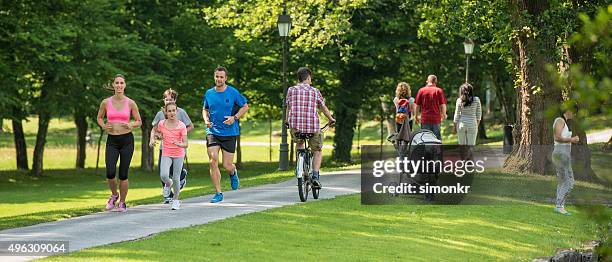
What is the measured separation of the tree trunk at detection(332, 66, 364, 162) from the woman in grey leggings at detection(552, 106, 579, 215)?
2430 centimetres

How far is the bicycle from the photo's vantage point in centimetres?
1562

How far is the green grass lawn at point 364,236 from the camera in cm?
1102

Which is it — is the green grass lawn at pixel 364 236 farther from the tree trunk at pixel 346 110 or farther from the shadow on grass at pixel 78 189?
the tree trunk at pixel 346 110

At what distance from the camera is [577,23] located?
21.3 m

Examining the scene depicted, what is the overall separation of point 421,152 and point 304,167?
7.64ft

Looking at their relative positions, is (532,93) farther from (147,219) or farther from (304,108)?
(147,219)

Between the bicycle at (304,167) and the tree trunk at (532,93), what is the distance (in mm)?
6866

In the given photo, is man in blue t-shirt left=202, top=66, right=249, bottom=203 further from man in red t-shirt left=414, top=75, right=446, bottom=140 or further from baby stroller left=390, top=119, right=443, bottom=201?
man in red t-shirt left=414, top=75, right=446, bottom=140

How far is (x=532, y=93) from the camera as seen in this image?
861 inches

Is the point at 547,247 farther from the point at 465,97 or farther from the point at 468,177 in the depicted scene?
the point at 465,97

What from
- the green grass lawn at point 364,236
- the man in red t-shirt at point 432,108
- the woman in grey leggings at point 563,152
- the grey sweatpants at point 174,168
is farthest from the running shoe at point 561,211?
the grey sweatpants at point 174,168

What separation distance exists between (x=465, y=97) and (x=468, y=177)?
240 cm

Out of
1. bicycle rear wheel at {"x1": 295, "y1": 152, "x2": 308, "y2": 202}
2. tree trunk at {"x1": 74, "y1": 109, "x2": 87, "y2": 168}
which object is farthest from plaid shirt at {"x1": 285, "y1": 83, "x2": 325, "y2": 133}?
tree trunk at {"x1": 74, "y1": 109, "x2": 87, "y2": 168}

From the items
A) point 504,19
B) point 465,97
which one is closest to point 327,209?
point 465,97
